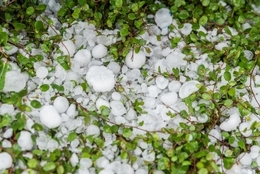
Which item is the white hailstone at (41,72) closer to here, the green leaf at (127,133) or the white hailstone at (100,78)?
the white hailstone at (100,78)

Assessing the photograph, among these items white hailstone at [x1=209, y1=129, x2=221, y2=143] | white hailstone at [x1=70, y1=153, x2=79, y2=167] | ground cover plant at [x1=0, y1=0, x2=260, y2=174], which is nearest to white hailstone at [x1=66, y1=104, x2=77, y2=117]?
ground cover plant at [x1=0, y1=0, x2=260, y2=174]

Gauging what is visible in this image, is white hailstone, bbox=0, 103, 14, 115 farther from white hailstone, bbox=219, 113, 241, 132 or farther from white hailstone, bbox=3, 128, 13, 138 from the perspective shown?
white hailstone, bbox=219, 113, 241, 132

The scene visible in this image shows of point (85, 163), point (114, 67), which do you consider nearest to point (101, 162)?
point (85, 163)

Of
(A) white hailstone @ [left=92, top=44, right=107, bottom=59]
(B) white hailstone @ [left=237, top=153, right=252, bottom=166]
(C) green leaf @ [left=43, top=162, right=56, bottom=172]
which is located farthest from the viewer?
(A) white hailstone @ [left=92, top=44, right=107, bottom=59]

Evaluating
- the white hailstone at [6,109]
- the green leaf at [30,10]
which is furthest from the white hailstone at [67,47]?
the white hailstone at [6,109]

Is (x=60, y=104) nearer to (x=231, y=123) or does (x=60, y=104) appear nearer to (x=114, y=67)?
(x=114, y=67)
